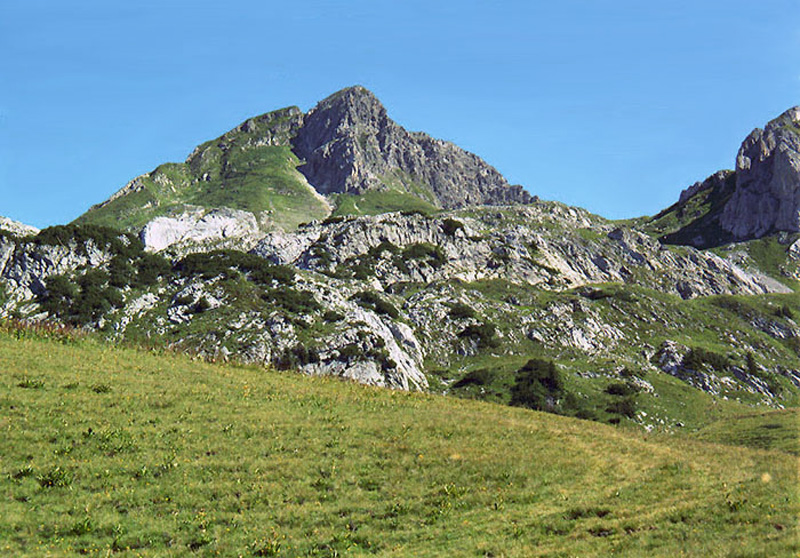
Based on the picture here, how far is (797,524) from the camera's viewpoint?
1523 centimetres

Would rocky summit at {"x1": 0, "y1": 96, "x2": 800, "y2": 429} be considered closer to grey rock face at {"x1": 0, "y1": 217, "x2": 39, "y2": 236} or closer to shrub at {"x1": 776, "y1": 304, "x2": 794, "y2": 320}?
shrub at {"x1": 776, "y1": 304, "x2": 794, "y2": 320}

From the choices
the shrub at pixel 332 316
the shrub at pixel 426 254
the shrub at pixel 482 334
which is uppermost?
the shrub at pixel 426 254

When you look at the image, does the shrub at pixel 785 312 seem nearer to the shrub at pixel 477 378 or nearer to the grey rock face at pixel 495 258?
the grey rock face at pixel 495 258

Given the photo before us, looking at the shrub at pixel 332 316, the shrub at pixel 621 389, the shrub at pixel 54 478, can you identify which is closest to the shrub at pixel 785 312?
the shrub at pixel 621 389

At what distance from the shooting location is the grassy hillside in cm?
1605

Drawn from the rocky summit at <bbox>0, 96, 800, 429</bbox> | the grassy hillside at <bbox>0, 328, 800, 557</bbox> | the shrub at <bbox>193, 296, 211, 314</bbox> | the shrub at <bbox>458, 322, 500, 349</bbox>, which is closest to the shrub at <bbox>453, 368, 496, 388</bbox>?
the rocky summit at <bbox>0, 96, 800, 429</bbox>

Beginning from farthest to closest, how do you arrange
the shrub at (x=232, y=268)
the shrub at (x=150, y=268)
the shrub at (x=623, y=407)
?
1. the shrub at (x=232, y=268)
2. the shrub at (x=150, y=268)
3. the shrub at (x=623, y=407)

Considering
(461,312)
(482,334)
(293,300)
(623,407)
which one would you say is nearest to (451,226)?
(461,312)

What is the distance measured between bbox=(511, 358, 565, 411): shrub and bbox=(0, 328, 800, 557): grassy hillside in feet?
173

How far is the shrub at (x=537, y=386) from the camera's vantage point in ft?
275

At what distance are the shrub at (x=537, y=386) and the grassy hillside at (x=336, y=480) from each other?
5264 centimetres

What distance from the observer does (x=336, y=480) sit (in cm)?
2131

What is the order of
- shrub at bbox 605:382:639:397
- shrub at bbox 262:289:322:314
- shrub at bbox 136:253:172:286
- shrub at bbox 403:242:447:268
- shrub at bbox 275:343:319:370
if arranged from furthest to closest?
shrub at bbox 403:242:447:268 < shrub at bbox 136:253:172:286 < shrub at bbox 262:289:322:314 < shrub at bbox 605:382:639:397 < shrub at bbox 275:343:319:370

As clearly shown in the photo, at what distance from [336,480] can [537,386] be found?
239 ft
